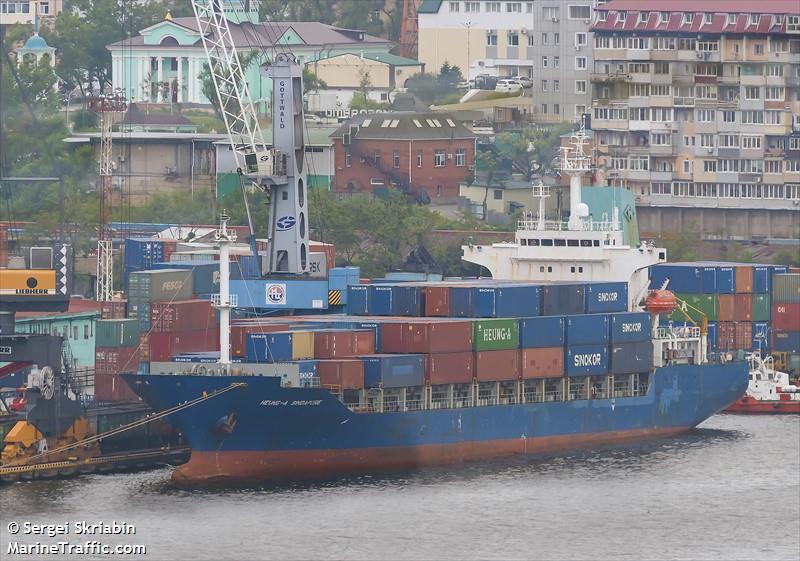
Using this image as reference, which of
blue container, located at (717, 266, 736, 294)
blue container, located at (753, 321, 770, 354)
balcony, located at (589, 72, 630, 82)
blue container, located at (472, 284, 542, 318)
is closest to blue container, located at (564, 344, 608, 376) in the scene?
blue container, located at (472, 284, 542, 318)

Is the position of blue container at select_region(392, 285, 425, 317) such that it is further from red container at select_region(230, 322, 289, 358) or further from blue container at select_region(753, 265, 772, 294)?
blue container at select_region(753, 265, 772, 294)

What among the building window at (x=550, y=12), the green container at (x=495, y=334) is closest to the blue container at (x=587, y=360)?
the green container at (x=495, y=334)

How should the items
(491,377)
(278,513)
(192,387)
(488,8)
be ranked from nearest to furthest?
(278,513)
(192,387)
(491,377)
(488,8)

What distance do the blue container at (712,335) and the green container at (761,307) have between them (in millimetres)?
1785

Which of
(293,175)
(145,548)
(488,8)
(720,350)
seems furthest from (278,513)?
(488,8)

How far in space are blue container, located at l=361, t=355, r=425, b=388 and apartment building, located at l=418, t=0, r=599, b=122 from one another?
61293 millimetres

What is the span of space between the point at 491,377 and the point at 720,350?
17.5 metres

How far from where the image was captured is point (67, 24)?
166 m

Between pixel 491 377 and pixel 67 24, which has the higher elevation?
pixel 67 24

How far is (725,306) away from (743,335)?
5.06ft

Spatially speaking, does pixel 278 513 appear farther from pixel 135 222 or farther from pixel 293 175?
pixel 135 222

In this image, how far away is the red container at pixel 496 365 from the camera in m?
91.1

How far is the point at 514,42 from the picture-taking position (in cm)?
16400

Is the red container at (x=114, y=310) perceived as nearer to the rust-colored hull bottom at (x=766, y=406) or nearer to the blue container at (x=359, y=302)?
the blue container at (x=359, y=302)
